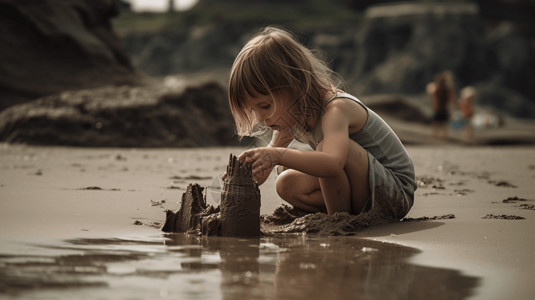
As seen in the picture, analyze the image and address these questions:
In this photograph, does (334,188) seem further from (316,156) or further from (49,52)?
(49,52)

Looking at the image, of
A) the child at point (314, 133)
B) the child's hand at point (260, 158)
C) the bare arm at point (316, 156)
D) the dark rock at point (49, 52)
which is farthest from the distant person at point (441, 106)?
the child's hand at point (260, 158)

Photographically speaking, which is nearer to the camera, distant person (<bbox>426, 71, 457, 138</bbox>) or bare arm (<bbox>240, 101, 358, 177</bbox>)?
bare arm (<bbox>240, 101, 358, 177</bbox>)

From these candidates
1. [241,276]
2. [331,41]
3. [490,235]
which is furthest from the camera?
[331,41]

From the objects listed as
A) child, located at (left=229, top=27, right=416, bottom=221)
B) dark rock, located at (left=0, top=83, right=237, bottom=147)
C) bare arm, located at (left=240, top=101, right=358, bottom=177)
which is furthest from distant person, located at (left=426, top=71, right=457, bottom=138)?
bare arm, located at (left=240, top=101, right=358, bottom=177)

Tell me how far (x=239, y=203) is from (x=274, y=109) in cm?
50

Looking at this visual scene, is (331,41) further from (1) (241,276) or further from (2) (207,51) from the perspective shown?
(1) (241,276)

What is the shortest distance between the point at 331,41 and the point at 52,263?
108ft

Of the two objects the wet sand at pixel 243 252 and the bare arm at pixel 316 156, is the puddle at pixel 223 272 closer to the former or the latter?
the wet sand at pixel 243 252

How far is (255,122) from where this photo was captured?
355 cm

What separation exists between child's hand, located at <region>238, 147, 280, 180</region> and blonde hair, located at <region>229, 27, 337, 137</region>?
0.30 metres

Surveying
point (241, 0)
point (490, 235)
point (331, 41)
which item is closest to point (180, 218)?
point (490, 235)

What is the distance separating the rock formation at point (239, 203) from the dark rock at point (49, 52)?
9.54 meters

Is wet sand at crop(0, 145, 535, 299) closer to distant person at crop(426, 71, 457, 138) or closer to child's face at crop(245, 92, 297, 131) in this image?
child's face at crop(245, 92, 297, 131)

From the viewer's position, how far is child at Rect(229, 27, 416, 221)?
3227mm
